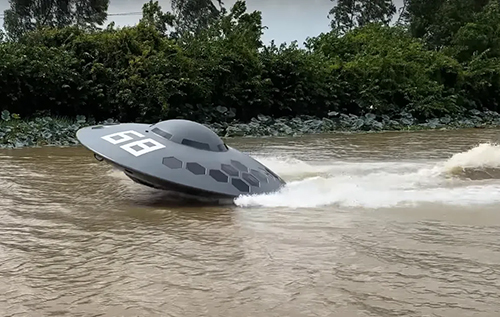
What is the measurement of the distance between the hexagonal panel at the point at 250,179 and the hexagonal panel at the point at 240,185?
8 cm

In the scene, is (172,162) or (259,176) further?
(259,176)

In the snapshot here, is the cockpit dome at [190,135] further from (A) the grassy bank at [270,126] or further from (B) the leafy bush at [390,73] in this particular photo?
(B) the leafy bush at [390,73]

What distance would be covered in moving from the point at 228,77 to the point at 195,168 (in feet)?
44.4

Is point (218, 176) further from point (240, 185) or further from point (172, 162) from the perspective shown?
point (172, 162)

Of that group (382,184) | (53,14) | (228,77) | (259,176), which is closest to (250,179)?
(259,176)

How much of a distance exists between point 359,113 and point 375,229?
17210 millimetres

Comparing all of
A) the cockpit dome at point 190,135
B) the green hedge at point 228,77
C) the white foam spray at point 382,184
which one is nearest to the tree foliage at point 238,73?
the green hedge at point 228,77

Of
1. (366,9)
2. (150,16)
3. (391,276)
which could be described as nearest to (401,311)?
(391,276)

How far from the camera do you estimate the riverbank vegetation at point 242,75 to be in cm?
1752

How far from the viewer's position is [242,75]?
67.2 ft

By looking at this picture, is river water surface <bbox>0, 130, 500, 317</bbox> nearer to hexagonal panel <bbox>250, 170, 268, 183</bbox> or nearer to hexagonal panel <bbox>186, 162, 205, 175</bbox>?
hexagonal panel <bbox>250, 170, 268, 183</bbox>

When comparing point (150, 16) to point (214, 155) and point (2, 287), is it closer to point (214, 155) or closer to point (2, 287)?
point (214, 155)

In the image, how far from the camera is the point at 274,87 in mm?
20984

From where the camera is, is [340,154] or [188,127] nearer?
[188,127]
